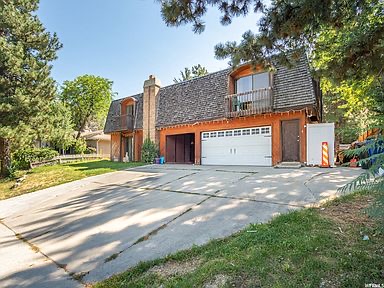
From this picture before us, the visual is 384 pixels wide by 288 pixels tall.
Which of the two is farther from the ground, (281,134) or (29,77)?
(29,77)

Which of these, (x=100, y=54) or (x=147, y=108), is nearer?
(x=100, y=54)

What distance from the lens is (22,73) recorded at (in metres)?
12.2

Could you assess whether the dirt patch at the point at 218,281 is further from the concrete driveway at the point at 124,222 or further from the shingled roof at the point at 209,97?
the shingled roof at the point at 209,97

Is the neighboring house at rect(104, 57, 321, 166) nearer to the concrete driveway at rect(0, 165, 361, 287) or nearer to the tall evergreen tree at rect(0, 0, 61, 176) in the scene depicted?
the concrete driveway at rect(0, 165, 361, 287)

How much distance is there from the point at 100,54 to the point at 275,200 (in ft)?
51.3

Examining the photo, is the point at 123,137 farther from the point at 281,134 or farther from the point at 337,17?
the point at 337,17

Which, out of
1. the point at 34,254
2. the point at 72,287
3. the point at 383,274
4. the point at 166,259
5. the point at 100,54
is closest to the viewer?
the point at 383,274

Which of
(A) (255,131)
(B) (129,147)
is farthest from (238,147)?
(B) (129,147)

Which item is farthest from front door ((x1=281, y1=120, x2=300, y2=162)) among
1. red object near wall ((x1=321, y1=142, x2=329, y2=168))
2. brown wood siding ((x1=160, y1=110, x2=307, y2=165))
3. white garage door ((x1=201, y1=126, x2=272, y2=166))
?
red object near wall ((x1=321, y1=142, x2=329, y2=168))

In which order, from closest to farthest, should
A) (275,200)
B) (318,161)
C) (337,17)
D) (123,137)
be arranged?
(337,17) → (275,200) → (318,161) → (123,137)

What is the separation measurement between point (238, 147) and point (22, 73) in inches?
498

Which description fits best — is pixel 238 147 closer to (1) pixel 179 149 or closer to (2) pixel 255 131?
(2) pixel 255 131

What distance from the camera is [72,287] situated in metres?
2.75

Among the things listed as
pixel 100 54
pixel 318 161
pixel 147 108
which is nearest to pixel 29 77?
pixel 100 54
